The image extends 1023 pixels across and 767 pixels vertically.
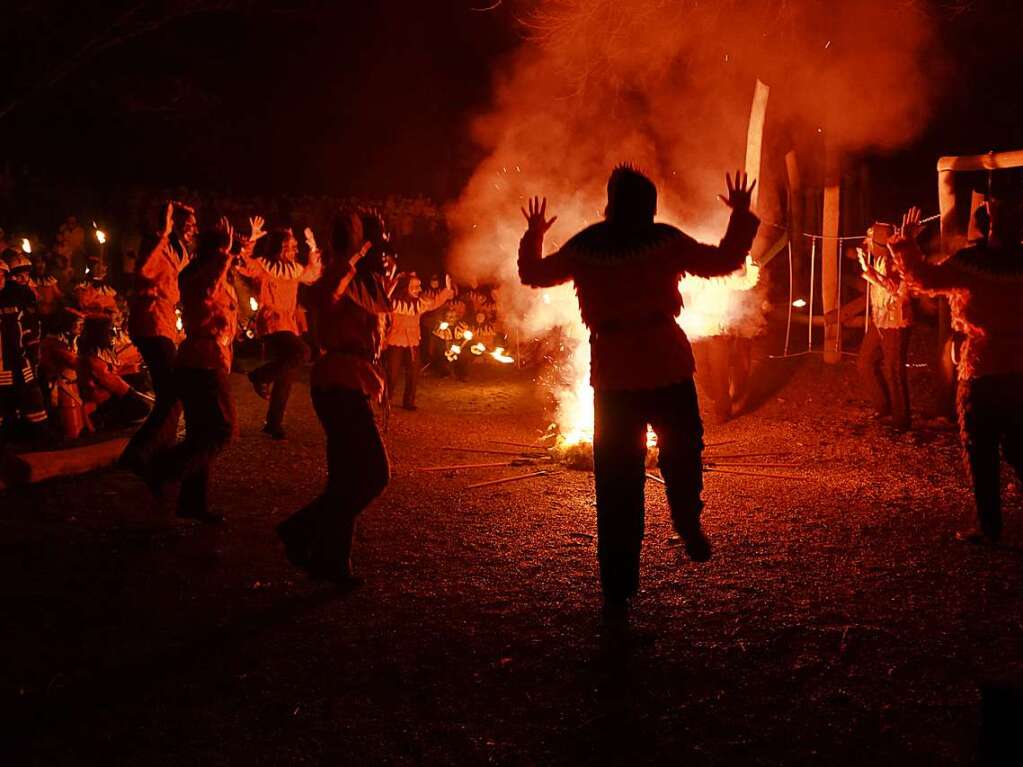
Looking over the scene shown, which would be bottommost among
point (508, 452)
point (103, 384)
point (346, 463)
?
point (508, 452)

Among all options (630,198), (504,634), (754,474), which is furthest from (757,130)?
(504,634)

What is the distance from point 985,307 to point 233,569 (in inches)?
Result: 177

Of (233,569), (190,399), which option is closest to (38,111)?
(190,399)

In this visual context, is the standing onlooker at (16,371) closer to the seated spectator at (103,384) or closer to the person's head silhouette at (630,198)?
the seated spectator at (103,384)

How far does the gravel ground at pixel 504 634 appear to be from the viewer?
9.97 ft

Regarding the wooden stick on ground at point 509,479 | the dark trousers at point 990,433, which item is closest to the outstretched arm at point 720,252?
the dark trousers at point 990,433

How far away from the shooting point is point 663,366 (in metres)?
3.87

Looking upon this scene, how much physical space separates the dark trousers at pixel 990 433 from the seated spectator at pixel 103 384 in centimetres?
806

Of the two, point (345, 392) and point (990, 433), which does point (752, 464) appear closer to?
point (990, 433)

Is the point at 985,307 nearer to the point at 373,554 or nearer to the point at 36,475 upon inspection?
the point at 373,554

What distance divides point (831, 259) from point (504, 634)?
9425mm

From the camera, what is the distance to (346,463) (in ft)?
14.5

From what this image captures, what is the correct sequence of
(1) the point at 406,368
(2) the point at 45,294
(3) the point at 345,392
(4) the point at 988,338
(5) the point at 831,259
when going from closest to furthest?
(3) the point at 345,392 → (4) the point at 988,338 → (2) the point at 45,294 → (1) the point at 406,368 → (5) the point at 831,259

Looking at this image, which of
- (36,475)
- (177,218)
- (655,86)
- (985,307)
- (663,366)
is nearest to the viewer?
(663,366)
